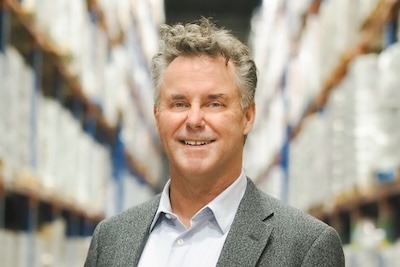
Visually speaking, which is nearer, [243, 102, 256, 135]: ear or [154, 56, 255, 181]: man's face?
[154, 56, 255, 181]: man's face

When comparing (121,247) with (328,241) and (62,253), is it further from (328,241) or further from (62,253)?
(62,253)

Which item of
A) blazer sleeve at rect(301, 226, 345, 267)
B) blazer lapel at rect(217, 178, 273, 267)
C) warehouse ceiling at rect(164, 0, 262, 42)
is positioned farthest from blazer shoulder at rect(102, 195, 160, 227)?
warehouse ceiling at rect(164, 0, 262, 42)

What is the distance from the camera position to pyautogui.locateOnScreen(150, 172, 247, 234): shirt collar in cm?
206

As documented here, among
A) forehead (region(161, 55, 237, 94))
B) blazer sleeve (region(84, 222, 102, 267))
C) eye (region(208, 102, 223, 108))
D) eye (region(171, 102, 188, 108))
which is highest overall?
forehead (region(161, 55, 237, 94))

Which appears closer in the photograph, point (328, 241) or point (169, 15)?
point (328, 241)

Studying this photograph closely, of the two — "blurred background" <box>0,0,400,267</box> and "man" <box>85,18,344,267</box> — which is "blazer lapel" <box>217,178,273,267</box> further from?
"blurred background" <box>0,0,400,267</box>

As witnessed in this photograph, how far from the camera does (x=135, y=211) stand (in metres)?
2.24

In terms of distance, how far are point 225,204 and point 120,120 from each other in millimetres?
7703

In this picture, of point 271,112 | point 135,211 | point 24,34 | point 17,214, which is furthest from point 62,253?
point 271,112

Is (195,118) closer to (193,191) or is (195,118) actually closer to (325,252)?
(193,191)

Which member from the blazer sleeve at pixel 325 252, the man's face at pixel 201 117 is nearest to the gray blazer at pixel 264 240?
the blazer sleeve at pixel 325 252

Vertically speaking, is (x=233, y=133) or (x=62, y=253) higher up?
(x=233, y=133)

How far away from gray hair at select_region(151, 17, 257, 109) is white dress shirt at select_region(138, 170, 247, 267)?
22cm

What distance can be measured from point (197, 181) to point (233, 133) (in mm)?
132
